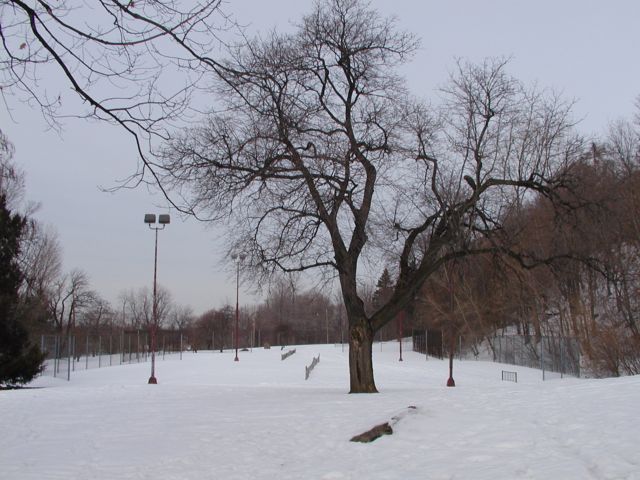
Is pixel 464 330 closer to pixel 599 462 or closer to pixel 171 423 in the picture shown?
pixel 171 423

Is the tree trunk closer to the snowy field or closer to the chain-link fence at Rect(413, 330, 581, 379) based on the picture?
the snowy field

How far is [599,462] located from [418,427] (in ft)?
11.9

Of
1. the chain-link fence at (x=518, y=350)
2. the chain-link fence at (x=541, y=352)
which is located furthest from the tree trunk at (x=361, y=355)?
the chain-link fence at (x=541, y=352)

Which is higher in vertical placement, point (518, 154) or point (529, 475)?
point (518, 154)

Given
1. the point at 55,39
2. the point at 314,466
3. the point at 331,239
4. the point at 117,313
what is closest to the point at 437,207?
the point at 331,239

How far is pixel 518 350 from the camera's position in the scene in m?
48.8

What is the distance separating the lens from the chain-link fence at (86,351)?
39.4 meters

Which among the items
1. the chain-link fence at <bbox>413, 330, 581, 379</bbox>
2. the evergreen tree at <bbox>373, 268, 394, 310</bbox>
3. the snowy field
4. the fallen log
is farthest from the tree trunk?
the chain-link fence at <bbox>413, 330, 581, 379</bbox>

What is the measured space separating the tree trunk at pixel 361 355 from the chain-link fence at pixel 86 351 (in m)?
24.0

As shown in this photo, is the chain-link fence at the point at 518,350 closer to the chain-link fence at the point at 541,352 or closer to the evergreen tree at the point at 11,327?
the chain-link fence at the point at 541,352

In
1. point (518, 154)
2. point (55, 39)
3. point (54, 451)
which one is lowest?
point (54, 451)

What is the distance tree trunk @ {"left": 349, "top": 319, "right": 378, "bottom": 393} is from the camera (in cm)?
1881

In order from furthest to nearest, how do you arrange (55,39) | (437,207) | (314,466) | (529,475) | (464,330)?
(464,330) → (437,207) → (314,466) → (529,475) → (55,39)

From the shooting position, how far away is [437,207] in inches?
798
